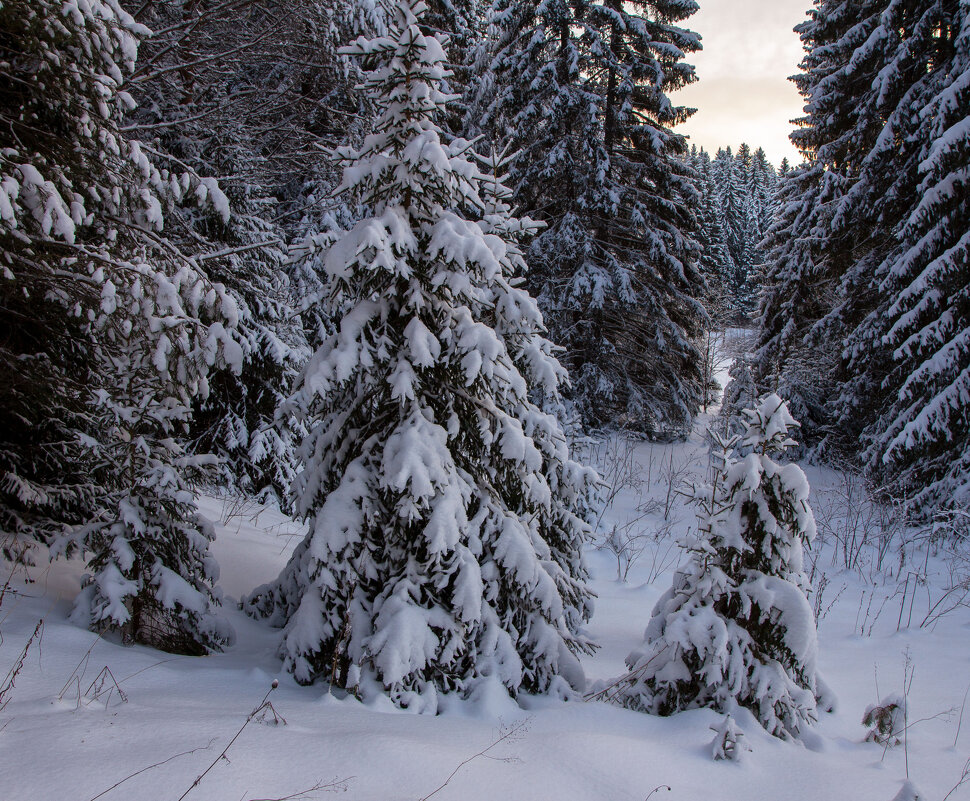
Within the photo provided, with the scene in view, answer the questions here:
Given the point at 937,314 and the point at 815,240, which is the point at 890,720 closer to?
the point at 937,314

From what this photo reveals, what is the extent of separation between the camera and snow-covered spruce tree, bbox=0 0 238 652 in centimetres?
360

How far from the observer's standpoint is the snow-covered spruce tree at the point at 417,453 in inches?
130

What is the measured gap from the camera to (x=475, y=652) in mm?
3520

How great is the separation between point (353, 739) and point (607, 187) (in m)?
14.3

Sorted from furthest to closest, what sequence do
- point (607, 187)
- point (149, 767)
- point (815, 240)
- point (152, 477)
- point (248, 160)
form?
point (607, 187) → point (815, 240) → point (248, 160) → point (152, 477) → point (149, 767)

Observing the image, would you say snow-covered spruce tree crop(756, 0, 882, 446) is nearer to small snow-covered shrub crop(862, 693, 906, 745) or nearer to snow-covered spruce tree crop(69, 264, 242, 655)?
small snow-covered shrub crop(862, 693, 906, 745)

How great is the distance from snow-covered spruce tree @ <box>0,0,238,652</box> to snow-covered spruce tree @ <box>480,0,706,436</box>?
35.3 feet

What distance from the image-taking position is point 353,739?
8.31 ft

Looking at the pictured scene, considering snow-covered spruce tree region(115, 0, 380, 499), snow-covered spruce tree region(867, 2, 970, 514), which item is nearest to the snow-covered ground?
snow-covered spruce tree region(115, 0, 380, 499)

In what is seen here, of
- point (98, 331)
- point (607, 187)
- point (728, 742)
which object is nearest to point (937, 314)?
point (607, 187)

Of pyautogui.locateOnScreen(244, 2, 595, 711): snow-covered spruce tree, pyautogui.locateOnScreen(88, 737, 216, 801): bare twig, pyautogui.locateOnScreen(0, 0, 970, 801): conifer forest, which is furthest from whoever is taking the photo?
pyautogui.locateOnScreen(244, 2, 595, 711): snow-covered spruce tree

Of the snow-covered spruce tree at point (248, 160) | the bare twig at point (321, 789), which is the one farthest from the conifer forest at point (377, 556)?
the snow-covered spruce tree at point (248, 160)

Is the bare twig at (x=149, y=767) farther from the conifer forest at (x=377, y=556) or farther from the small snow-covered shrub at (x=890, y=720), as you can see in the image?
the small snow-covered shrub at (x=890, y=720)

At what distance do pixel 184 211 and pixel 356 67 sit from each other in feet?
10.9
